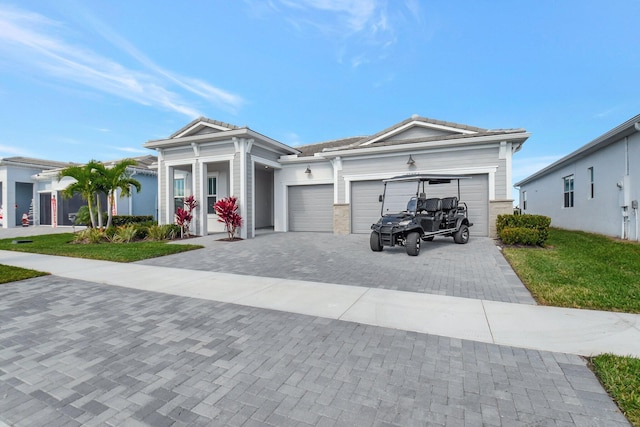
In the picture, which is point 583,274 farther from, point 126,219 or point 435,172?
point 126,219

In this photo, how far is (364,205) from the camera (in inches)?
531

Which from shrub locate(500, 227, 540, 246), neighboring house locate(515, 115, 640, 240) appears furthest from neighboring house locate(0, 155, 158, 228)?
neighboring house locate(515, 115, 640, 240)

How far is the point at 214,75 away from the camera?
11.0 metres

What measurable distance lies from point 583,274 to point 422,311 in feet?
13.3

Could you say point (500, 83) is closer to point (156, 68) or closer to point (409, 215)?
point (409, 215)

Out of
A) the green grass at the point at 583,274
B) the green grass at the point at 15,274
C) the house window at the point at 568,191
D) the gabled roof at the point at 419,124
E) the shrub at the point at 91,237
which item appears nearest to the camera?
the green grass at the point at 583,274

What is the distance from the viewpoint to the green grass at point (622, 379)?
1.98m

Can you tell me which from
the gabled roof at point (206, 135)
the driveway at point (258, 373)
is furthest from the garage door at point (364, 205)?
the driveway at point (258, 373)

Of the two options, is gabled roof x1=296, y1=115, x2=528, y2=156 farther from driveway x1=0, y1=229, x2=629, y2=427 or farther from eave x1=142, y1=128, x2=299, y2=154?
driveway x1=0, y1=229, x2=629, y2=427

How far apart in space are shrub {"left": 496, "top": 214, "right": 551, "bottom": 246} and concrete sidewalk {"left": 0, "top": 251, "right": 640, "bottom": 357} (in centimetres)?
625

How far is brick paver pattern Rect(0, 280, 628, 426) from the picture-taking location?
6.52 feet

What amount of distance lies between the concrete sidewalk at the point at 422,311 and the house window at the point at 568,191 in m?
15.3

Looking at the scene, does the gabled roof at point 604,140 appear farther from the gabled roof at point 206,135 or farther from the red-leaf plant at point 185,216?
the red-leaf plant at point 185,216

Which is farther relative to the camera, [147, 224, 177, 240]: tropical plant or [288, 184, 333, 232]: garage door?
[288, 184, 333, 232]: garage door
